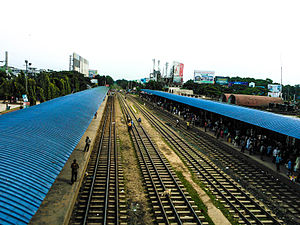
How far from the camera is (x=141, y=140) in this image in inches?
793

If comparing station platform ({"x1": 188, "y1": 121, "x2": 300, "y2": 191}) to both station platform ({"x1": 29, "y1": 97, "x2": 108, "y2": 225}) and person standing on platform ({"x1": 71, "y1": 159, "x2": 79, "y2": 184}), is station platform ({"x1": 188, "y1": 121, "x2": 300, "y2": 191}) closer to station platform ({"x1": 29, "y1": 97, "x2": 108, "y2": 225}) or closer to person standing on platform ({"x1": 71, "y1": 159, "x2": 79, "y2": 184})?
station platform ({"x1": 29, "y1": 97, "x2": 108, "y2": 225})

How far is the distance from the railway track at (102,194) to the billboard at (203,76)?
7293cm

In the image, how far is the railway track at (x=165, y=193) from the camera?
8.44 m

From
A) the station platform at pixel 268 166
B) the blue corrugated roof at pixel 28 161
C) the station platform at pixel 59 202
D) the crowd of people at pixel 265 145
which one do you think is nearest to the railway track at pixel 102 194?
the station platform at pixel 59 202

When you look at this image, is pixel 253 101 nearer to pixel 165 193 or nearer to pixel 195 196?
pixel 195 196

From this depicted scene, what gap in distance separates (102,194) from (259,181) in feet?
28.7

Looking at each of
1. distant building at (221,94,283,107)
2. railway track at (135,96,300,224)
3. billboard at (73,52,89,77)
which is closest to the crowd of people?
railway track at (135,96,300,224)

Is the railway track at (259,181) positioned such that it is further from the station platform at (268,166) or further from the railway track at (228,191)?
the railway track at (228,191)

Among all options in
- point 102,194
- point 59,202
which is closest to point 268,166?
point 102,194

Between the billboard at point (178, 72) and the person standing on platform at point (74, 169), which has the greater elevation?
the billboard at point (178, 72)

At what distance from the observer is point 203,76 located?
83312mm

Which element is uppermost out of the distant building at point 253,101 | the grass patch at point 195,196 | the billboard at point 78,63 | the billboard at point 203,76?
the billboard at point 78,63

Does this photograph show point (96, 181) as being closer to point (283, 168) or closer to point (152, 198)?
point (152, 198)

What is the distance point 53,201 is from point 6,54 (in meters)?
106
